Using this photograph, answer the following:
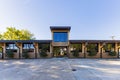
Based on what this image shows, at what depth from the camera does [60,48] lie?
85.4 feet

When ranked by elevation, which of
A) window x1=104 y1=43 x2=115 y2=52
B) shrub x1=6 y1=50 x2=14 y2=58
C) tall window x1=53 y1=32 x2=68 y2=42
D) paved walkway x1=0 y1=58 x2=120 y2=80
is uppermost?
tall window x1=53 y1=32 x2=68 y2=42

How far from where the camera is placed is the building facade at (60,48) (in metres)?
25.5

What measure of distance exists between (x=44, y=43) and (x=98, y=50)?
28.7 feet

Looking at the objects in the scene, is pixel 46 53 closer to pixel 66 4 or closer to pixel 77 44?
pixel 77 44

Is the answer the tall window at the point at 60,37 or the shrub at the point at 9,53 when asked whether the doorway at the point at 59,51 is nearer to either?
the tall window at the point at 60,37

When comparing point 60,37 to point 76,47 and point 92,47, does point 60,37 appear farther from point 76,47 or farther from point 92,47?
point 92,47

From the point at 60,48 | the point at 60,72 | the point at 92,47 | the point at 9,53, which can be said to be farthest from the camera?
the point at 92,47

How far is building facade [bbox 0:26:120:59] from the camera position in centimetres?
2547

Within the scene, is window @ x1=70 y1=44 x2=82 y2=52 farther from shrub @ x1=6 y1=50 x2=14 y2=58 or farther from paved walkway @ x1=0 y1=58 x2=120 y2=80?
paved walkway @ x1=0 y1=58 x2=120 y2=80

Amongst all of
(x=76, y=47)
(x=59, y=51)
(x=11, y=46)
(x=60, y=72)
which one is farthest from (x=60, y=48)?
(x=60, y=72)

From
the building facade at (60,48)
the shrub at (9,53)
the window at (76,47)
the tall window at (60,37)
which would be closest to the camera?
the shrub at (9,53)

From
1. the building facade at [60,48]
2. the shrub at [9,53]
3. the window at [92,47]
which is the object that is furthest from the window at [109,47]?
the shrub at [9,53]

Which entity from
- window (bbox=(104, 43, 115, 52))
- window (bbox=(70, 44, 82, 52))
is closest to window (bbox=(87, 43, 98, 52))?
window (bbox=(70, 44, 82, 52))

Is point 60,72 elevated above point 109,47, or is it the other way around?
point 109,47
